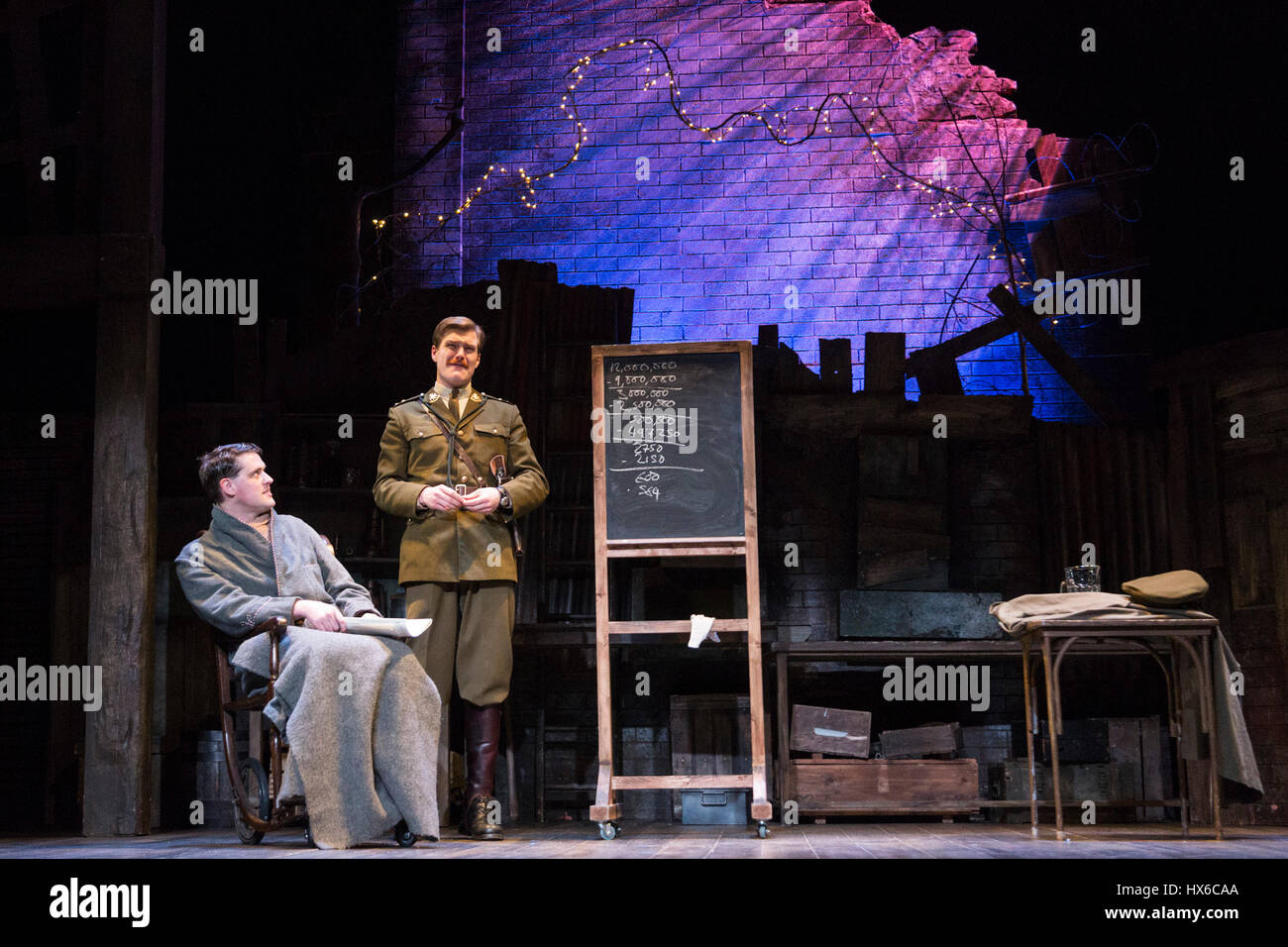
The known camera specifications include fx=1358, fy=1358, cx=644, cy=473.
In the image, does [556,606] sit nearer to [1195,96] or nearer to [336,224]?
[336,224]

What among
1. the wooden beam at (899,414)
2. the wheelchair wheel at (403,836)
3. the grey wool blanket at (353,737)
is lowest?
the wheelchair wheel at (403,836)

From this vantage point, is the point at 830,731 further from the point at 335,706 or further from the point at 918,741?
the point at 335,706

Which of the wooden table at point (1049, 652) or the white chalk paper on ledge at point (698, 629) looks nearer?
the wooden table at point (1049, 652)

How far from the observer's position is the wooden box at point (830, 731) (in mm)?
6207

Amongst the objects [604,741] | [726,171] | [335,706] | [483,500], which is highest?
[726,171]

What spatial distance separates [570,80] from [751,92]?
3.53 ft

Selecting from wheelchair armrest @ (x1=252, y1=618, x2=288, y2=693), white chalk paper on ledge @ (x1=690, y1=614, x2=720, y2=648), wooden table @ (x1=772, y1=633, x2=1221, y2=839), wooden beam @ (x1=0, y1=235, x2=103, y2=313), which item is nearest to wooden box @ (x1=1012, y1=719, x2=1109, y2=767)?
wooden table @ (x1=772, y1=633, x2=1221, y2=839)

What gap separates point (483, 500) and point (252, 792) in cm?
131

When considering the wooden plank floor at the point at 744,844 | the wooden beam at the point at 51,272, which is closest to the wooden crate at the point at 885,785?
the wooden plank floor at the point at 744,844

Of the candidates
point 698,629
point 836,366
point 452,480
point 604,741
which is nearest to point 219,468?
point 452,480

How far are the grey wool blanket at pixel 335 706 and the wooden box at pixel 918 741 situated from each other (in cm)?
254

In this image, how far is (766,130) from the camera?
7938 millimetres

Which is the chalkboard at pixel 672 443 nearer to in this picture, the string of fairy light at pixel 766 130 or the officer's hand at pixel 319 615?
the officer's hand at pixel 319 615
